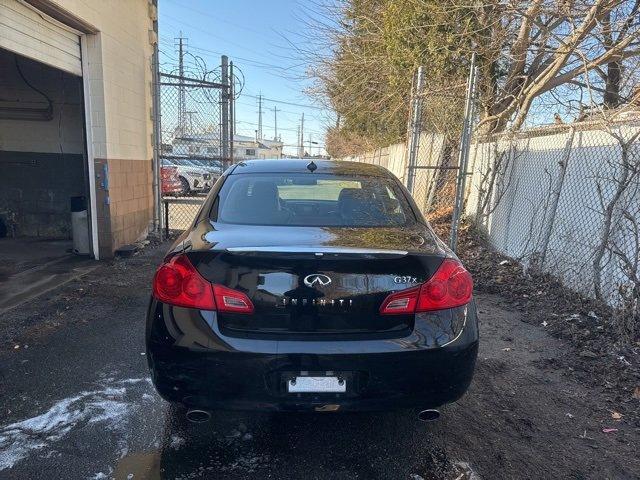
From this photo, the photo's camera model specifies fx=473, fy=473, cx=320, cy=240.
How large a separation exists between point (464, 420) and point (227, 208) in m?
2.09

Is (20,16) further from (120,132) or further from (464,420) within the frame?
(464,420)

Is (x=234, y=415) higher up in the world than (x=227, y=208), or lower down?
lower down

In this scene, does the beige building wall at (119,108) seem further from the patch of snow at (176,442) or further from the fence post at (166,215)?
the patch of snow at (176,442)

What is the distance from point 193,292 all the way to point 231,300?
8.0 inches

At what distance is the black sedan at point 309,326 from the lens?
2.31 m

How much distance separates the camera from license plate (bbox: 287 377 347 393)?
2311 mm

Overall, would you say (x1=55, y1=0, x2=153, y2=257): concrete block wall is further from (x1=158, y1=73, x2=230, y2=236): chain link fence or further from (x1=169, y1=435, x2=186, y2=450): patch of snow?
(x1=169, y1=435, x2=186, y2=450): patch of snow

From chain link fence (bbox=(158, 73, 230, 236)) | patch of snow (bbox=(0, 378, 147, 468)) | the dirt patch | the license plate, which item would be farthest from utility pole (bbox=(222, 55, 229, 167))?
the license plate

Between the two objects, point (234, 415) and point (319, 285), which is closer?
point (319, 285)

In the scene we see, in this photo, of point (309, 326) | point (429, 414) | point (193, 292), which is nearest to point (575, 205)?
point (429, 414)

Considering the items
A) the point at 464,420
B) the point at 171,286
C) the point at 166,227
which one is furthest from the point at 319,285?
the point at 166,227

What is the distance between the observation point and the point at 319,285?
2340 mm

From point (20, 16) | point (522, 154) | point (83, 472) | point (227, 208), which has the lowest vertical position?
point (83, 472)

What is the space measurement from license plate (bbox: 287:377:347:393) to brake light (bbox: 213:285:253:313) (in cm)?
42
